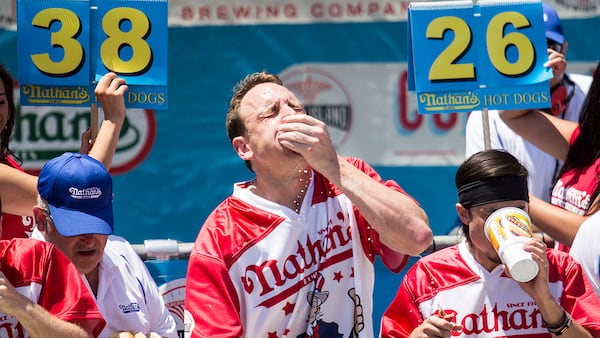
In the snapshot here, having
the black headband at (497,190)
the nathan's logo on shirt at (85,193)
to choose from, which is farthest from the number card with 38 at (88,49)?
the black headband at (497,190)

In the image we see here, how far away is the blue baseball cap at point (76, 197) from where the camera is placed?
3258 millimetres

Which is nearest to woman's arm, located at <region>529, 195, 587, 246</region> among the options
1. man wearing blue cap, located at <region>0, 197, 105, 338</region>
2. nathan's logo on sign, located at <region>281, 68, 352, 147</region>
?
man wearing blue cap, located at <region>0, 197, 105, 338</region>

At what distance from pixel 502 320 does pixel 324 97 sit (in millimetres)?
3297

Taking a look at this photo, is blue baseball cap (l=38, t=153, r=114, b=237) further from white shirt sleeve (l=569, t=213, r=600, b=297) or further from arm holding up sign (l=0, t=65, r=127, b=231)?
white shirt sleeve (l=569, t=213, r=600, b=297)

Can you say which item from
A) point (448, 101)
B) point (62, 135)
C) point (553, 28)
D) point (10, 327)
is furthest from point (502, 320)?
point (62, 135)

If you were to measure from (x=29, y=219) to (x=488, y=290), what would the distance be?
5.45 ft

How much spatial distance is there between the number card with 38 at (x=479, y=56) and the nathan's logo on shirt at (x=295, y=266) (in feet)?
3.66

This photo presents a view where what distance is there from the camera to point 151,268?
4129mm

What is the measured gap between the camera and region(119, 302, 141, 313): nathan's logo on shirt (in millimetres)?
3410

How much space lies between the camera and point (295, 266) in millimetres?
3209

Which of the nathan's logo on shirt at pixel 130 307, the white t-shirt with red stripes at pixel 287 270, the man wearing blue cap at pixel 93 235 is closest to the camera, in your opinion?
the white t-shirt with red stripes at pixel 287 270

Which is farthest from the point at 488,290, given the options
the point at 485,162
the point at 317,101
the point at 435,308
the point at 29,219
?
the point at 317,101

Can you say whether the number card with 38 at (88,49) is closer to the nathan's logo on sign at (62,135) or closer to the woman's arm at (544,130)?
the woman's arm at (544,130)

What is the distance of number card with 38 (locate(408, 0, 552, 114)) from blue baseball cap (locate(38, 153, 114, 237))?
1407 millimetres
